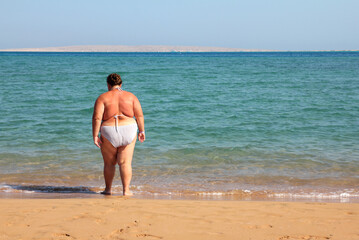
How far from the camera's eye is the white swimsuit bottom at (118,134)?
5301mm

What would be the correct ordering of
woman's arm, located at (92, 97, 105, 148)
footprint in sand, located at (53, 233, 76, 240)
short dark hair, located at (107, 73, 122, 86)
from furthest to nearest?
short dark hair, located at (107, 73, 122, 86)
woman's arm, located at (92, 97, 105, 148)
footprint in sand, located at (53, 233, 76, 240)

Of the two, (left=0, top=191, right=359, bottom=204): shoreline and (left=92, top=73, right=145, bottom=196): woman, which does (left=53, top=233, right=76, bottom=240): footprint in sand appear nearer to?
(left=92, top=73, right=145, bottom=196): woman

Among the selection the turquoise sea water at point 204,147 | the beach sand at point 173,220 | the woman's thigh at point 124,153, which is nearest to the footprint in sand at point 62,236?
the beach sand at point 173,220

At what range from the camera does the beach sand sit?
3736 millimetres

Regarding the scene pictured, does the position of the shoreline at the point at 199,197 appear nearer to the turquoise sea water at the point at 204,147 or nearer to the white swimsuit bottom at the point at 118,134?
the turquoise sea water at the point at 204,147

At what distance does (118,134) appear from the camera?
17.4 feet

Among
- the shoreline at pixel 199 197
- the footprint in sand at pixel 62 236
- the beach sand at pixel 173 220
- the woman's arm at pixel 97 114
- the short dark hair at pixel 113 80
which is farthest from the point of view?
the shoreline at pixel 199 197

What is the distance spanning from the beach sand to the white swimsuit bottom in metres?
0.76

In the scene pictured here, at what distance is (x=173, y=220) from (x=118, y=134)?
1603 mm

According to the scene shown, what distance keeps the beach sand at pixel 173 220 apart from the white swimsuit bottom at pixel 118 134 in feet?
2.51

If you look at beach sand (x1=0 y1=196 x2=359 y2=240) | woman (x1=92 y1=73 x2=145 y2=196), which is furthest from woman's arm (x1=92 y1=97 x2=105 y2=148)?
beach sand (x1=0 y1=196 x2=359 y2=240)

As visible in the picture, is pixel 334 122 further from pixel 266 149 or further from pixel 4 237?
pixel 4 237

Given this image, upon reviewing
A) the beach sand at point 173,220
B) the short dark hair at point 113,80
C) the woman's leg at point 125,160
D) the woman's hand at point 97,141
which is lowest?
the beach sand at point 173,220

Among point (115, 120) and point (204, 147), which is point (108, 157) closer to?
point (115, 120)
